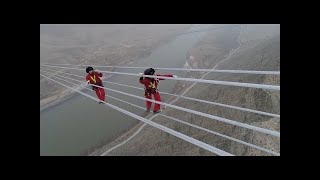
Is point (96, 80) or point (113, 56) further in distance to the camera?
point (113, 56)

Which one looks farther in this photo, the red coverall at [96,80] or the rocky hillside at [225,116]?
the rocky hillside at [225,116]

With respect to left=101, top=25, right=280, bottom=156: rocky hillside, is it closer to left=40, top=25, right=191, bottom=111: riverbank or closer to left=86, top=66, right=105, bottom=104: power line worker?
left=86, top=66, right=105, bottom=104: power line worker

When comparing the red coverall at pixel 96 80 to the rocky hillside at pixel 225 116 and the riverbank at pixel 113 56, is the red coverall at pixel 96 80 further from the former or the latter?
the riverbank at pixel 113 56

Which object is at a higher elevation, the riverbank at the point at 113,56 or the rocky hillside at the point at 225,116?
the riverbank at the point at 113,56

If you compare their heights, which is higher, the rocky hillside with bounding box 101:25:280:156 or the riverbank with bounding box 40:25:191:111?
the riverbank with bounding box 40:25:191:111

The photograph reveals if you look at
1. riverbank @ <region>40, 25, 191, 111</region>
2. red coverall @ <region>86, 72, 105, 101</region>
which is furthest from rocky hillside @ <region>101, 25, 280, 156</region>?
riverbank @ <region>40, 25, 191, 111</region>

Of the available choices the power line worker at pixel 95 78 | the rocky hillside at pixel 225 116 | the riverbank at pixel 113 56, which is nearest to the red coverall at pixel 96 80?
the power line worker at pixel 95 78

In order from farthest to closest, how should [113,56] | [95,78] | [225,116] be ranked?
[113,56] → [225,116] → [95,78]

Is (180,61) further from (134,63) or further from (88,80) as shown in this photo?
(88,80)

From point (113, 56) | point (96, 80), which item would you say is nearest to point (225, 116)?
point (96, 80)

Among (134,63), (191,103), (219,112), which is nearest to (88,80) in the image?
(219,112)

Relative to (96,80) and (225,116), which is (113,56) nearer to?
(225,116)

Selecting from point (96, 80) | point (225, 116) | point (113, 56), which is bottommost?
point (225, 116)
